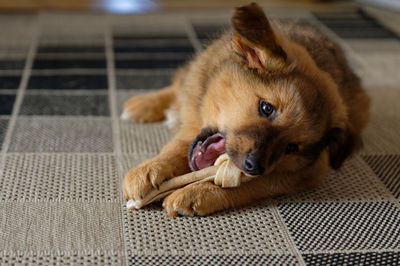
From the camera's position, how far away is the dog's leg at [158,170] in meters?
1.89

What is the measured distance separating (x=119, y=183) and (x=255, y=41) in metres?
0.79

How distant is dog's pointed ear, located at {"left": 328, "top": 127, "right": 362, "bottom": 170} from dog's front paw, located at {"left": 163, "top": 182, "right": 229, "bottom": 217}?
506 millimetres

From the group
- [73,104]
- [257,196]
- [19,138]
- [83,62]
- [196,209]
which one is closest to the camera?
[196,209]

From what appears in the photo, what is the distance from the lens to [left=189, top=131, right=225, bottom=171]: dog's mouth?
2.02 m

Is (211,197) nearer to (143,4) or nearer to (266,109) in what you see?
(266,109)

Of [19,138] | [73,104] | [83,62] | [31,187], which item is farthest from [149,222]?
[83,62]

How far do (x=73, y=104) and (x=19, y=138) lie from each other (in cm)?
47

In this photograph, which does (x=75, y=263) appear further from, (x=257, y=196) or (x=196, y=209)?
(x=257, y=196)

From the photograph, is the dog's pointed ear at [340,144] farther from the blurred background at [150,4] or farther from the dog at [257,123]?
the blurred background at [150,4]

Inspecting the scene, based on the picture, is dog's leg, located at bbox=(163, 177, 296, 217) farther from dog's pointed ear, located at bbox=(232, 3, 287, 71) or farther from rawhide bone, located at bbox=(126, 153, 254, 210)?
dog's pointed ear, located at bbox=(232, 3, 287, 71)

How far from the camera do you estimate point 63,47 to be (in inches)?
142

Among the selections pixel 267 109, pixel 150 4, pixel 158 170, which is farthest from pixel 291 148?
pixel 150 4

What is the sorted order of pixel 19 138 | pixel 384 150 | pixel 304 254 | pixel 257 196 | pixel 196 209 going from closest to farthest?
pixel 304 254
pixel 196 209
pixel 257 196
pixel 19 138
pixel 384 150

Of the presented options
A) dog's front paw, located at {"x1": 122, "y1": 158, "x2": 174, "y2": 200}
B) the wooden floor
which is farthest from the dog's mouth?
the wooden floor
